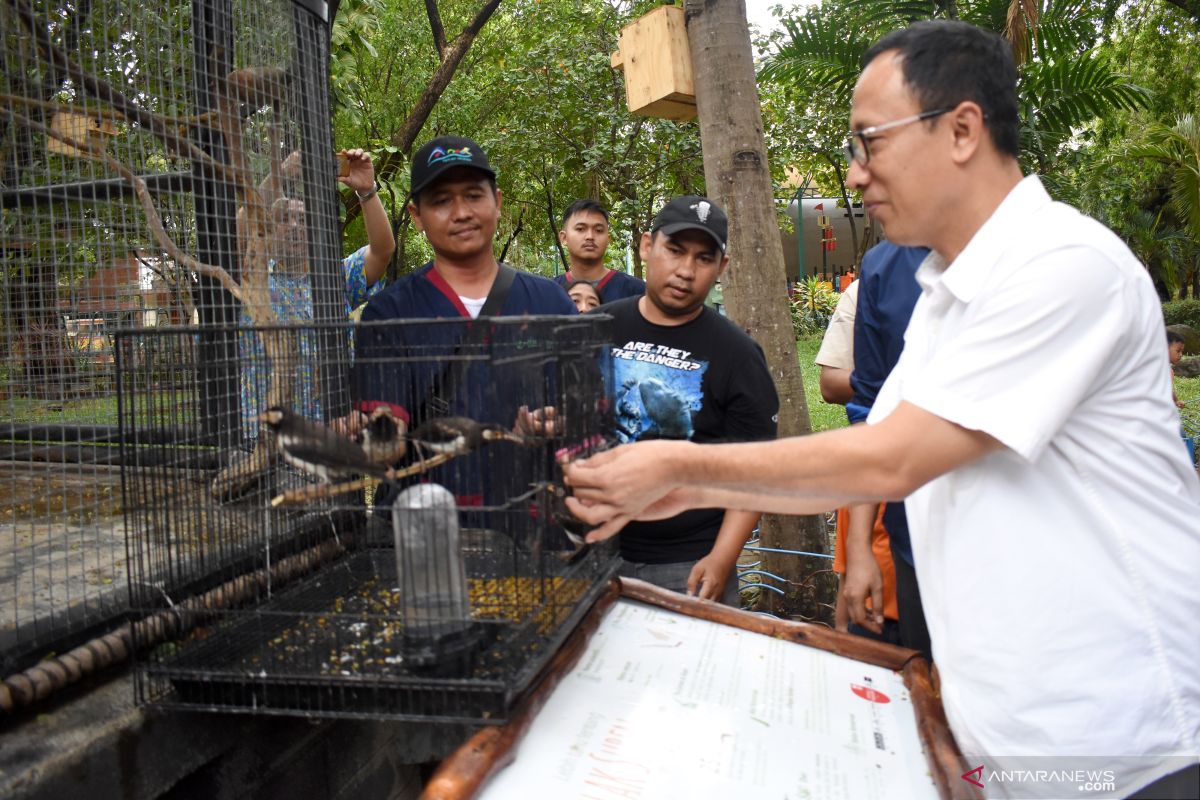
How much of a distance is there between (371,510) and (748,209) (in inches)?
114

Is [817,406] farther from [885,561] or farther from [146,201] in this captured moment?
[146,201]

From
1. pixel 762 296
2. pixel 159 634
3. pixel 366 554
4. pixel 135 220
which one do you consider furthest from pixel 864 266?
pixel 135 220

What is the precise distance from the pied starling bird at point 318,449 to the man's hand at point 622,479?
1.41 feet

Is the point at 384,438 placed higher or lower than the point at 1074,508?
higher

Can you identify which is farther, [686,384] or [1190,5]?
[1190,5]

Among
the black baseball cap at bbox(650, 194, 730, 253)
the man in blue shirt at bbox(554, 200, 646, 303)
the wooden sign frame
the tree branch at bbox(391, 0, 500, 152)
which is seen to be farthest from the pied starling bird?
the tree branch at bbox(391, 0, 500, 152)

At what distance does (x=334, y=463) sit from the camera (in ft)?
6.04

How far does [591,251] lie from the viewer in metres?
5.18

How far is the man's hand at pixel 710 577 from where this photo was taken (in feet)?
9.74

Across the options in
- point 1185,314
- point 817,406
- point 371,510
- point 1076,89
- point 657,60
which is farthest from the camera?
point 1185,314

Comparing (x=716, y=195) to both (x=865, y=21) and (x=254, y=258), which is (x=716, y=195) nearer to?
(x=254, y=258)

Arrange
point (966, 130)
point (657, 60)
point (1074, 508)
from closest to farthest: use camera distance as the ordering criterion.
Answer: point (1074, 508), point (966, 130), point (657, 60)

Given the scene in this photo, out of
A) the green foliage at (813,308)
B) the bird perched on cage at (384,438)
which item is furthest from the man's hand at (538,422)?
the green foliage at (813,308)

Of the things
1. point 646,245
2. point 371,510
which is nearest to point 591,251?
point 646,245
